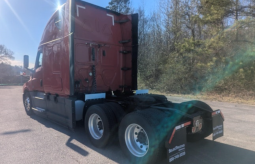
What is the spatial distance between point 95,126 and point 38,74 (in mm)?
3576

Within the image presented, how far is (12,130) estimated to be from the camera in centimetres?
569

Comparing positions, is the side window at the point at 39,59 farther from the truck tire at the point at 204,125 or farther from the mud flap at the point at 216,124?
the mud flap at the point at 216,124

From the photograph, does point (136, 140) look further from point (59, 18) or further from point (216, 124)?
point (59, 18)

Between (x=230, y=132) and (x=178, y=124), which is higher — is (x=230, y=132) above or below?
below

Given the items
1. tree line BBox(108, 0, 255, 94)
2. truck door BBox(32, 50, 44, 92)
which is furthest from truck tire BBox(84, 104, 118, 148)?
tree line BBox(108, 0, 255, 94)

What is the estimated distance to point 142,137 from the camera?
3.51 meters

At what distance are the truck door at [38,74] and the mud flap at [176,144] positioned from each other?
202 inches

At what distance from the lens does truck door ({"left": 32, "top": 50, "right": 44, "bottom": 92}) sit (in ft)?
21.7

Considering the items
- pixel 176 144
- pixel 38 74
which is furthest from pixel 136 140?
pixel 38 74

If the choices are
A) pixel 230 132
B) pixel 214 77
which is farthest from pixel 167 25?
pixel 230 132

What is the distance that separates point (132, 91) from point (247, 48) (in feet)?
32.5

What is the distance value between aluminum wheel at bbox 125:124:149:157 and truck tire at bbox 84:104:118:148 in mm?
491

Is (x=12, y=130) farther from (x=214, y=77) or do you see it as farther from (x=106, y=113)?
(x=214, y=77)

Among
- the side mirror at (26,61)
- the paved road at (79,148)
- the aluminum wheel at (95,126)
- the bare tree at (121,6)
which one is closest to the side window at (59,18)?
the side mirror at (26,61)
